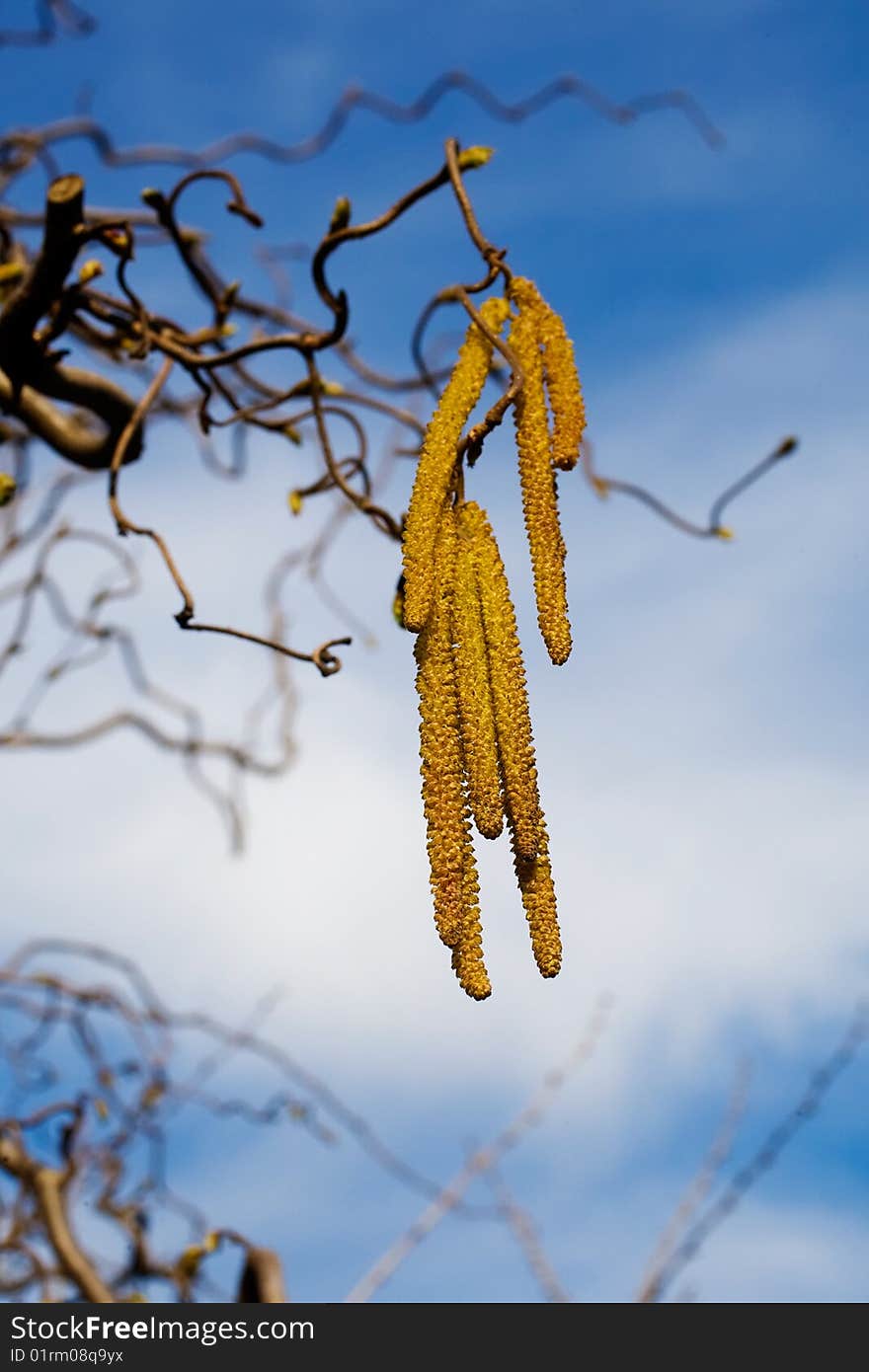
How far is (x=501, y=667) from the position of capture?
3.84 feet

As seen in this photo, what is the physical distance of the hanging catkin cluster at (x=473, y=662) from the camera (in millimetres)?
1135

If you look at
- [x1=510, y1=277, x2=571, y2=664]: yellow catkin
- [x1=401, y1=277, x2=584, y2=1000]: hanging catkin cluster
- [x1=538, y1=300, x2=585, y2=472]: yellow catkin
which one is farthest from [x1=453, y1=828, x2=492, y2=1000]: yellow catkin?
[x1=538, y1=300, x2=585, y2=472]: yellow catkin

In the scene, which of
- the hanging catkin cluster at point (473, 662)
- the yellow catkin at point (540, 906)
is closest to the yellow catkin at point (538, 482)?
the hanging catkin cluster at point (473, 662)

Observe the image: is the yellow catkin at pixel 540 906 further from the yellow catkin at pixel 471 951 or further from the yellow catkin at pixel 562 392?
the yellow catkin at pixel 562 392

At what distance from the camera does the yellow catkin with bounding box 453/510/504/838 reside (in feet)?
3.73

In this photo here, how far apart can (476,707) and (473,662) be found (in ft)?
0.13

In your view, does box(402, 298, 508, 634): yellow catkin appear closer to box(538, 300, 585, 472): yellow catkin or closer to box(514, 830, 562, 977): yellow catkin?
box(538, 300, 585, 472): yellow catkin

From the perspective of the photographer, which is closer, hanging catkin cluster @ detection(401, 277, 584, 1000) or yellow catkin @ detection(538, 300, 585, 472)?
hanging catkin cluster @ detection(401, 277, 584, 1000)

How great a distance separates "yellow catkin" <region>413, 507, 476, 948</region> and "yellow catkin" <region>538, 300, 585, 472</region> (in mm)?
147

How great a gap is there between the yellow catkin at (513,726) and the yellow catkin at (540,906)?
0.01m
